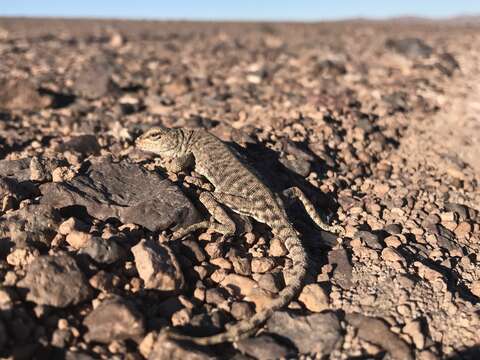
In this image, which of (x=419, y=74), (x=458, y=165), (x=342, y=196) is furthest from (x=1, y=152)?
(x=419, y=74)

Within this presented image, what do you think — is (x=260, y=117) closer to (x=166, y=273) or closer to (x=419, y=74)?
(x=166, y=273)

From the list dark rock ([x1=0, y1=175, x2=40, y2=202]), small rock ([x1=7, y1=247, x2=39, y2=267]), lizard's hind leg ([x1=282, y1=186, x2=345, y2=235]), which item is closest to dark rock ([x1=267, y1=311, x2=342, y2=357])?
lizard's hind leg ([x1=282, y1=186, x2=345, y2=235])

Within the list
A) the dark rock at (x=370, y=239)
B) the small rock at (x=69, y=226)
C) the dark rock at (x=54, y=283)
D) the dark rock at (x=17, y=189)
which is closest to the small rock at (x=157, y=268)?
the dark rock at (x=54, y=283)

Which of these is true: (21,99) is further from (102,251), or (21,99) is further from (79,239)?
(102,251)

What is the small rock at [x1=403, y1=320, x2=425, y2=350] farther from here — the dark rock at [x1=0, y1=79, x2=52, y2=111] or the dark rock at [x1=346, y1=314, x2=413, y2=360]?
the dark rock at [x1=0, y1=79, x2=52, y2=111]

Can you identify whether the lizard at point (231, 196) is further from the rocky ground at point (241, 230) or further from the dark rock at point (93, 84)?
the dark rock at point (93, 84)
